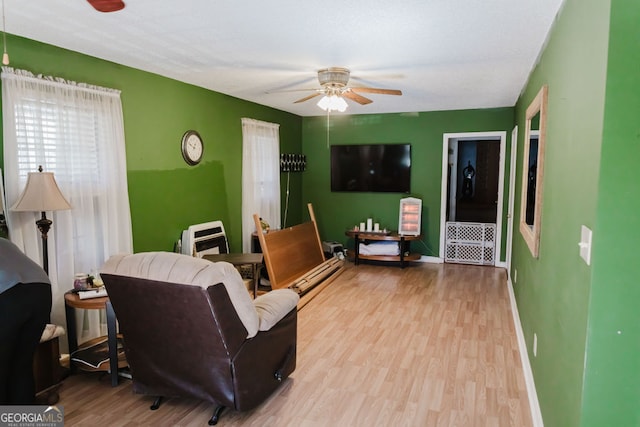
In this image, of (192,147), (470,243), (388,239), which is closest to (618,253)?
(192,147)

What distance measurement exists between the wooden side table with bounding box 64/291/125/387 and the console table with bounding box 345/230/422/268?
416 centimetres

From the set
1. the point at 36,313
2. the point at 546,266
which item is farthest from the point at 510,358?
the point at 36,313

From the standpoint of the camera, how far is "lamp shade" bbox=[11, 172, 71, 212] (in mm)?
2729

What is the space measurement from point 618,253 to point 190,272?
6.02 ft

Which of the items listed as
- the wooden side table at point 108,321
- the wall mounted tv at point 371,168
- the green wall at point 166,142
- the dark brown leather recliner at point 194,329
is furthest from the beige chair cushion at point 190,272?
the wall mounted tv at point 371,168

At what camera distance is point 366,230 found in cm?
674

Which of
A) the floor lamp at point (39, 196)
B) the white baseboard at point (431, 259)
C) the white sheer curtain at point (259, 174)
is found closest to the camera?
the floor lamp at point (39, 196)

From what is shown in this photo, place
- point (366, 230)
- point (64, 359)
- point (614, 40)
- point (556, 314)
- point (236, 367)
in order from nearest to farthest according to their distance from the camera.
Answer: point (614, 40)
point (556, 314)
point (236, 367)
point (64, 359)
point (366, 230)

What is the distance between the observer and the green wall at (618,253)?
4.33ft

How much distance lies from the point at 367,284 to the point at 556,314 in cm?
351

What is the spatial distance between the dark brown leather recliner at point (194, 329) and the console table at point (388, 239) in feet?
12.7

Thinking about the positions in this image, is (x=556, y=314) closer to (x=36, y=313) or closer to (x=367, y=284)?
(x=36, y=313)

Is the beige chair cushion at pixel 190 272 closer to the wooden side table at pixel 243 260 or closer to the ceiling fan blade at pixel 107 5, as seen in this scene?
the ceiling fan blade at pixel 107 5

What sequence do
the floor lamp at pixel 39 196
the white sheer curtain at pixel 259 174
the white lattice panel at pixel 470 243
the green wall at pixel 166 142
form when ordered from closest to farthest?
the floor lamp at pixel 39 196, the green wall at pixel 166 142, the white sheer curtain at pixel 259 174, the white lattice panel at pixel 470 243
